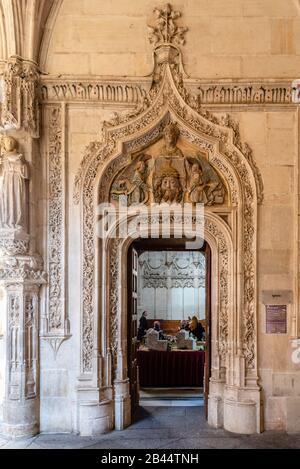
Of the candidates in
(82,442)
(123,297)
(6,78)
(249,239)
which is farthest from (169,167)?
(82,442)

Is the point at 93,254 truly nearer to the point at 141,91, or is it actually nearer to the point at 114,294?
the point at 114,294

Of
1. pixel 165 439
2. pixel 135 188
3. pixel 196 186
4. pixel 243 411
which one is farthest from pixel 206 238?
pixel 165 439

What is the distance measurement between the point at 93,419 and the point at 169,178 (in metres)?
2.96

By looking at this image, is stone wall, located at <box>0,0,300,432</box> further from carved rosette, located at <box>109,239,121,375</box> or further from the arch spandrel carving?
carved rosette, located at <box>109,239,121,375</box>

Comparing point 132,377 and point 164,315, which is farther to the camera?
point 164,315

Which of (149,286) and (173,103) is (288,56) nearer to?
(173,103)

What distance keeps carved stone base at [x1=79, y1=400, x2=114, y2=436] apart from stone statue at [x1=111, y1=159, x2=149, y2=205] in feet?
7.98

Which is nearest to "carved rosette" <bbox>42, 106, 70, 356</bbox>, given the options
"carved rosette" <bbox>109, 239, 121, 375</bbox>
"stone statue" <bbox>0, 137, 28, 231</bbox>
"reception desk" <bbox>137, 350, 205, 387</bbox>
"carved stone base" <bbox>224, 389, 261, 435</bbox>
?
Result: "stone statue" <bbox>0, 137, 28, 231</bbox>

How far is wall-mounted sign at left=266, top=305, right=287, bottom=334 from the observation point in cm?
547

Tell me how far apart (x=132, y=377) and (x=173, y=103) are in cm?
359

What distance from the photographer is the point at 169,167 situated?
5621 mm

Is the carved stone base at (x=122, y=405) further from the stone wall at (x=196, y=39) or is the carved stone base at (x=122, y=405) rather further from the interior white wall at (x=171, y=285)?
the interior white wall at (x=171, y=285)

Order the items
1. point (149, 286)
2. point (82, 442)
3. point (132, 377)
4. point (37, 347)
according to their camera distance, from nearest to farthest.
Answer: point (82, 442), point (37, 347), point (132, 377), point (149, 286)

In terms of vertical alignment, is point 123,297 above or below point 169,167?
below
